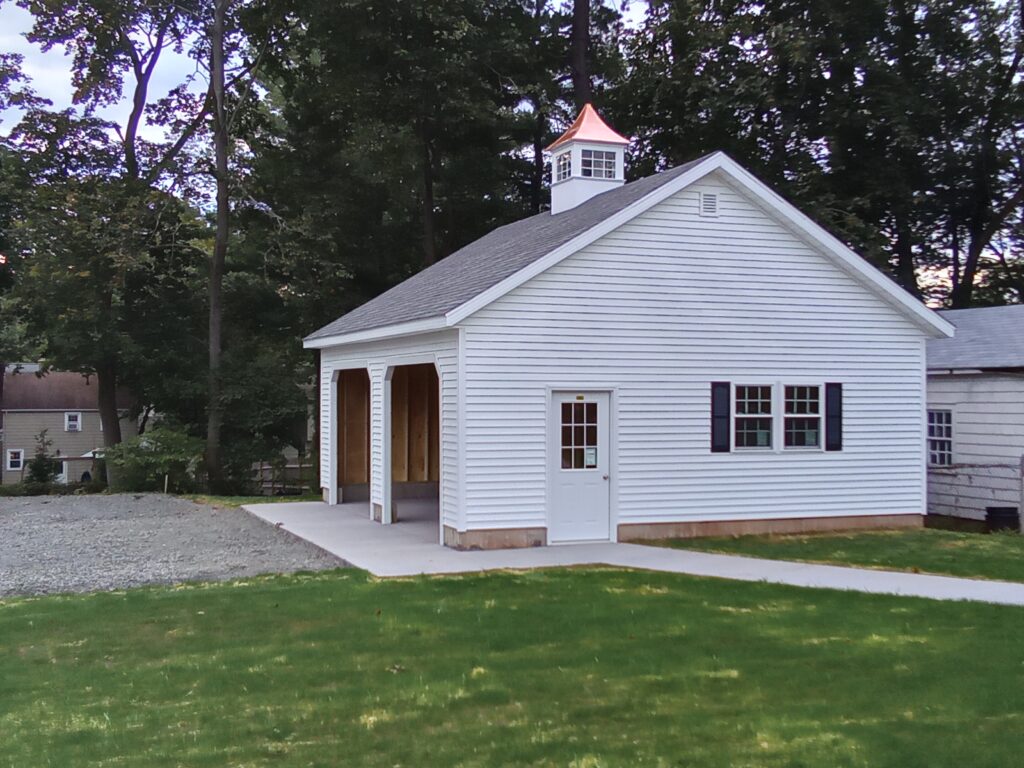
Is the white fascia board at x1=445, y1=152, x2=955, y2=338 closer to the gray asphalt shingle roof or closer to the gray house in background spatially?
the gray asphalt shingle roof

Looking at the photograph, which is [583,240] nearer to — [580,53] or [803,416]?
[803,416]

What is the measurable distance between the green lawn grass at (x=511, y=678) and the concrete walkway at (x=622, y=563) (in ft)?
2.50

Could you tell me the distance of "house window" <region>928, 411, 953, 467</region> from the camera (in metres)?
17.7

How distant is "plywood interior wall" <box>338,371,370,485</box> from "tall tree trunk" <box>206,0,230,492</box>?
838 centimetres

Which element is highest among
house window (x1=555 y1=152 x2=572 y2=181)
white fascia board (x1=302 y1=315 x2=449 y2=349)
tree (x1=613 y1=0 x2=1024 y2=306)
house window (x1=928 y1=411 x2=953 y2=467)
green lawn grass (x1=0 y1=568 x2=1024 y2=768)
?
tree (x1=613 y1=0 x2=1024 y2=306)

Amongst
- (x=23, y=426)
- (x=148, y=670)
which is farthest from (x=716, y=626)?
(x=23, y=426)

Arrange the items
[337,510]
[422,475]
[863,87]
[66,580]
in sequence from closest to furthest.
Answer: [66,580] → [337,510] → [422,475] → [863,87]

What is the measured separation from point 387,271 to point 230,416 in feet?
20.4

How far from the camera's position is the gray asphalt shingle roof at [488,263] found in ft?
41.9

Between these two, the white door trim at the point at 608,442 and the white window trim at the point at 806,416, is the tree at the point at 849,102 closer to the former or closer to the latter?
the white window trim at the point at 806,416

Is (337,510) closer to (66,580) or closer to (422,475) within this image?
(422,475)

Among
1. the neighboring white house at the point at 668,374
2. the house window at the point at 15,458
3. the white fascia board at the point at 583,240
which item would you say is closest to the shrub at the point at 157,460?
the neighboring white house at the point at 668,374

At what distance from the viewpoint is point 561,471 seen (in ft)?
41.4

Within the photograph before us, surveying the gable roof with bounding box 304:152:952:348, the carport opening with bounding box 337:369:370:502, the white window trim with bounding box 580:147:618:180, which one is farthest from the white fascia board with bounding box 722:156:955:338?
the carport opening with bounding box 337:369:370:502
